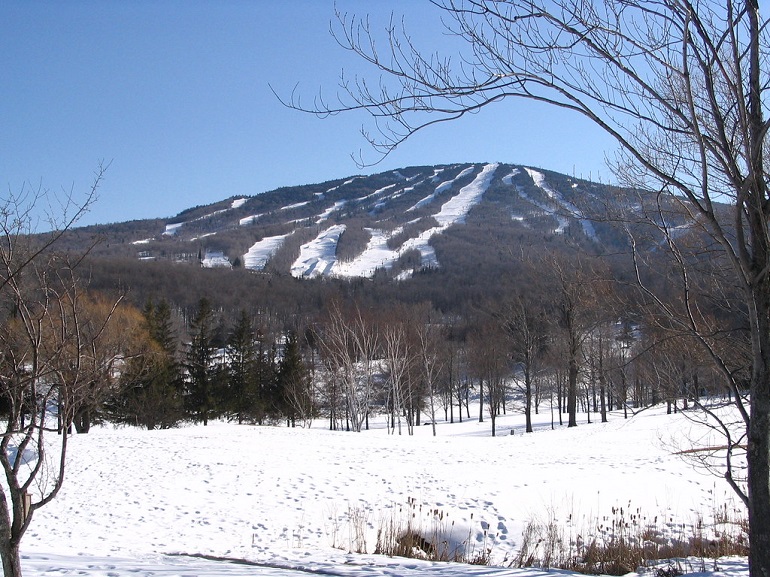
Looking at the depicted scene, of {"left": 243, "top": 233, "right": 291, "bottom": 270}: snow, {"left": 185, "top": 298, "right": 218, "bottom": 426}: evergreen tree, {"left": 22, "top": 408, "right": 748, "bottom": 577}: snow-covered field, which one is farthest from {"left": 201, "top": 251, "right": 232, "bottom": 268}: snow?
{"left": 22, "top": 408, "right": 748, "bottom": 577}: snow-covered field

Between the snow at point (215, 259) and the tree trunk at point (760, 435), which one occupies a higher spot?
the snow at point (215, 259)

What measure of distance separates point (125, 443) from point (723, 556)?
54.1 feet

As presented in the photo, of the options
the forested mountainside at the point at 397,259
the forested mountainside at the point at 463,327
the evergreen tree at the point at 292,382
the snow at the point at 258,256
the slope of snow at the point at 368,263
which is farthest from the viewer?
the snow at the point at 258,256

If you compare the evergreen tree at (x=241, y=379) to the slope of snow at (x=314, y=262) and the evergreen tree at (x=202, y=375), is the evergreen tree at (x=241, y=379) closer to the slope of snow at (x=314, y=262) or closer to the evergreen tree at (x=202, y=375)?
the evergreen tree at (x=202, y=375)

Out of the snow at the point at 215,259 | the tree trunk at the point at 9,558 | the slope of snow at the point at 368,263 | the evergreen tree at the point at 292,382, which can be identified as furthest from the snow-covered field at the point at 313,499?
the snow at the point at 215,259

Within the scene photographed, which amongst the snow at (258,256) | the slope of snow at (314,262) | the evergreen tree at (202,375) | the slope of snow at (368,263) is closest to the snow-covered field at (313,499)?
the evergreen tree at (202,375)

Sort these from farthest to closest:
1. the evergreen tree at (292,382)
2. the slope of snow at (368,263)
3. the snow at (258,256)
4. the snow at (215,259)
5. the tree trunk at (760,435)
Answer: the snow at (258,256)
the snow at (215,259)
the slope of snow at (368,263)
the evergreen tree at (292,382)
the tree trunk at (760,435)

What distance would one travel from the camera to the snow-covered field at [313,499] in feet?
23.2

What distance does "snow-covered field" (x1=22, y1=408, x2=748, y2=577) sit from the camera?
23.2ft

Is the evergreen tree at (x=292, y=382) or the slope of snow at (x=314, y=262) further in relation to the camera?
the slope of snow at (x=314, y=262)

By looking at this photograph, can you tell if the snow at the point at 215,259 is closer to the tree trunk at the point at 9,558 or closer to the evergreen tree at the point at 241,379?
the evergreen tree at the point at 241,379

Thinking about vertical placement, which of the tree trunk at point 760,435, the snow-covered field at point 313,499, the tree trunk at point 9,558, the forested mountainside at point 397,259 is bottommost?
the snow-covered field at point 313,499

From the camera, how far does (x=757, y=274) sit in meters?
3.58

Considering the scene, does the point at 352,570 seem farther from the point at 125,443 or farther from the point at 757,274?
the point at 125,443
